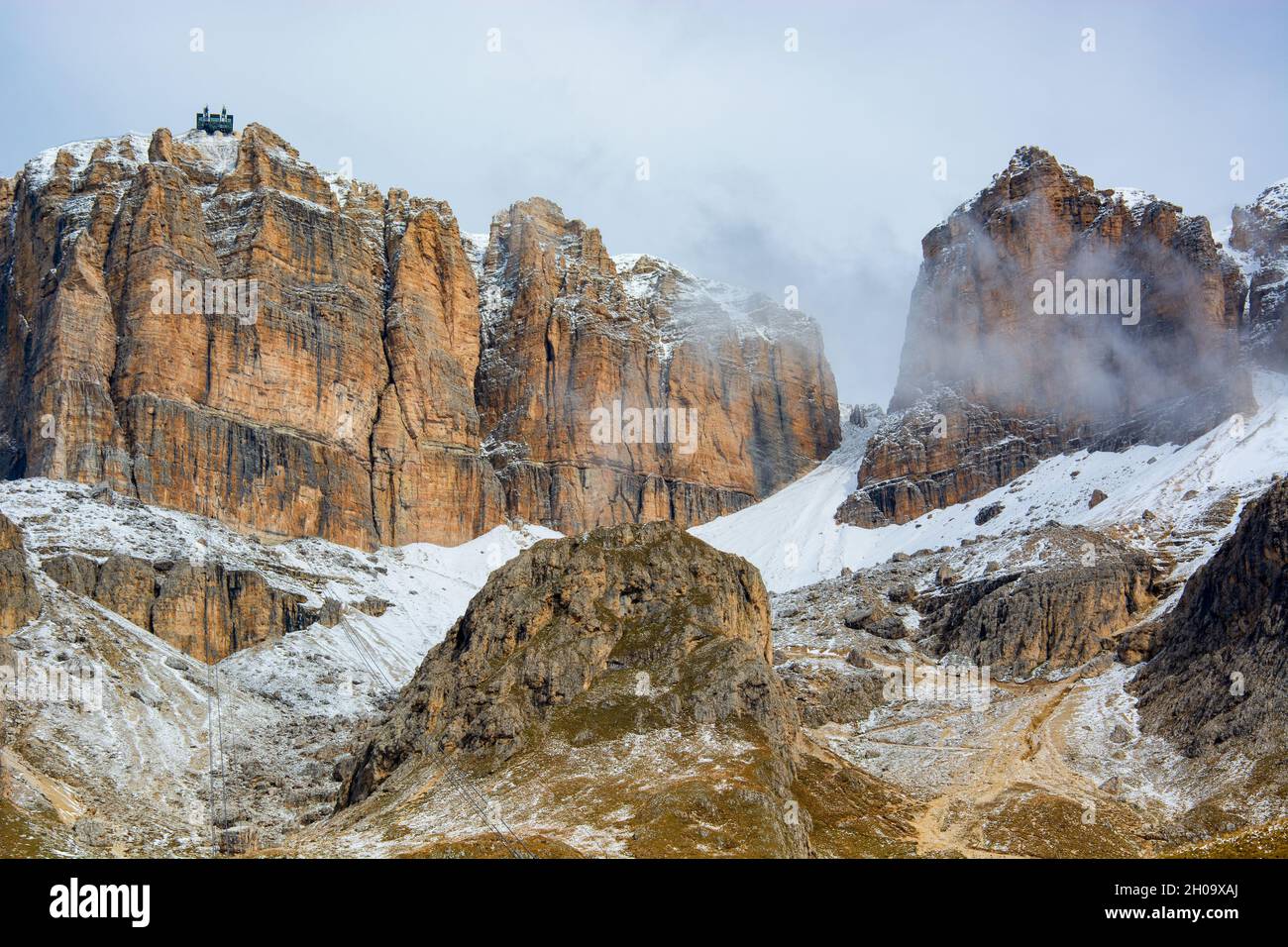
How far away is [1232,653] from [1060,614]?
39.6 metres

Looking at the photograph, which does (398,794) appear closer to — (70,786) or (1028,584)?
(70,786)

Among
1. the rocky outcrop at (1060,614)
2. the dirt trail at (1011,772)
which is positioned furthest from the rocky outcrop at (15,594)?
the rocky outcrop at (1060,614)

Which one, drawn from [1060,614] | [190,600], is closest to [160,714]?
[190,600]

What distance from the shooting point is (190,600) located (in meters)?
183

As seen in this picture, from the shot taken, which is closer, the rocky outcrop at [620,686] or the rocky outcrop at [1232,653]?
the rocky outcrop at [620,686]

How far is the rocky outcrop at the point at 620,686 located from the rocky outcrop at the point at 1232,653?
43736 millimetres

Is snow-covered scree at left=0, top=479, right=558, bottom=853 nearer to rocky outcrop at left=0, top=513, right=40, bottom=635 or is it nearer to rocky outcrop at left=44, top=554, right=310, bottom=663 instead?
rocky outcrop at left=0, top=513, right=40, bottom=635

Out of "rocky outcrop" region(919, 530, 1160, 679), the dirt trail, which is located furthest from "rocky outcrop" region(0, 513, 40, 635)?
"rocky outcrop" region(919, 530, 1160, 679)

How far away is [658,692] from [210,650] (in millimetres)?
85489

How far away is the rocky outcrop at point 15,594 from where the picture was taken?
153 metres

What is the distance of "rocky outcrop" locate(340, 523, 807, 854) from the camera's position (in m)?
100

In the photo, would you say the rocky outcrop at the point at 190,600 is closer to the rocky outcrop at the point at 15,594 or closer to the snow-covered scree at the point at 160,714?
the snow-covered scree at the point at 160,714

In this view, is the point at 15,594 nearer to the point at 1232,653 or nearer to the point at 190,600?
the point at 190,600
